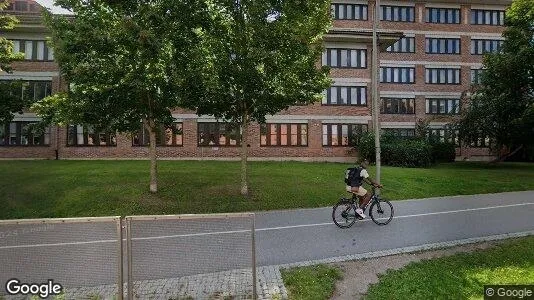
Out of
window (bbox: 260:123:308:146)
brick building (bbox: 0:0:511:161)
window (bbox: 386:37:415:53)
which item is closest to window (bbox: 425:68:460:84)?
brick building (bbox: 0:0:511:161)

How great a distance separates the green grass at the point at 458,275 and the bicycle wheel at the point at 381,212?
11.2ft

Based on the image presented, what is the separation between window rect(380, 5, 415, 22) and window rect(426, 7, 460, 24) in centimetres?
158

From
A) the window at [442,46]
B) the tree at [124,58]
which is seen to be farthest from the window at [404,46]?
the tree at [124,58]

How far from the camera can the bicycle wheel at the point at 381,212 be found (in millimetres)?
12650

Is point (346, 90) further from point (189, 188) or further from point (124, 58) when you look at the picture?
point (124, 58)

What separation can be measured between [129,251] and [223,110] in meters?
12.4

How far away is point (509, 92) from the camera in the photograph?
3225 cm

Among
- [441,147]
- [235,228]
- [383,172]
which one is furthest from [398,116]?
[235,228]

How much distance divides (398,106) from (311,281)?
3516cm

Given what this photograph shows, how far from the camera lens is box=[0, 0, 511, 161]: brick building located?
31.0m

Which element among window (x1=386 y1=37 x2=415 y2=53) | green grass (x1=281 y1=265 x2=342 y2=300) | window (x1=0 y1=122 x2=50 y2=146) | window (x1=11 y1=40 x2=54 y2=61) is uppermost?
window (x1=386 y1=37 x2=415 y2=53)

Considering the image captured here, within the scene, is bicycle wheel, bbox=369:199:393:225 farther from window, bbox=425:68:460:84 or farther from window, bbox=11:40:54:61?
window, bbox=425:68:460:84

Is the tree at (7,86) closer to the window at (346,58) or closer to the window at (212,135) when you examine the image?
the window at (212,135)

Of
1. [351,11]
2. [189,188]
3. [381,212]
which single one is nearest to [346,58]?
[351,11]
